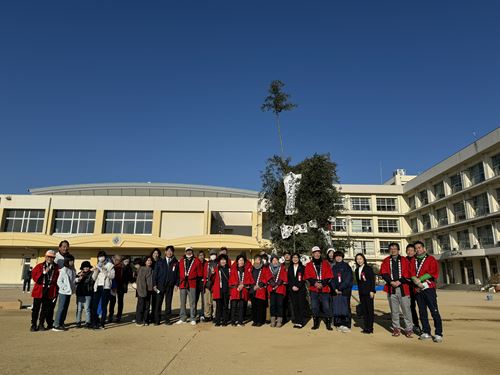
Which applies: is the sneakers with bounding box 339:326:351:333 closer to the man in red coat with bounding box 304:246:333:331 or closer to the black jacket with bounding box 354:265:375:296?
the man in red coat with bounding box 304:246:333:331

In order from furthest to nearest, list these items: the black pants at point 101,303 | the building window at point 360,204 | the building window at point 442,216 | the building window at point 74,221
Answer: the building window at point 360,204
the building window at point 442,216
the building window at point 74,221
the black pants at point 101,303

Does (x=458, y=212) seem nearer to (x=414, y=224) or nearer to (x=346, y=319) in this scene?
(x=414, y=224)

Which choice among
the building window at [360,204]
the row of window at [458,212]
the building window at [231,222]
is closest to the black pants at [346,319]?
the building window at [231,222]

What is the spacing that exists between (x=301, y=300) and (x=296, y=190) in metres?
4.68

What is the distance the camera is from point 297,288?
9.20 m

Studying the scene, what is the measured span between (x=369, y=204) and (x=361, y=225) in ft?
11.3

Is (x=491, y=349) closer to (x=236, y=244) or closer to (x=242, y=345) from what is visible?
(x=242, y=345)

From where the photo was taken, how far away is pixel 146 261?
9492mm

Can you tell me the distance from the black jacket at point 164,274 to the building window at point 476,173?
36.1 metres

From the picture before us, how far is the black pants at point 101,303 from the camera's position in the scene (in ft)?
27.7

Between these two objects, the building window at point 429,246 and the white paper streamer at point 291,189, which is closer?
the white paper streamer at point 291,189

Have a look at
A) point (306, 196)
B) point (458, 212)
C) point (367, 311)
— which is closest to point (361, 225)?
point (458, 212)

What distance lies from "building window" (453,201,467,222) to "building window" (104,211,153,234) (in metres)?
33.5

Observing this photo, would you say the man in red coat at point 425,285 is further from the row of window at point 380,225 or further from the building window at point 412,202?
the building window at point 412,202
